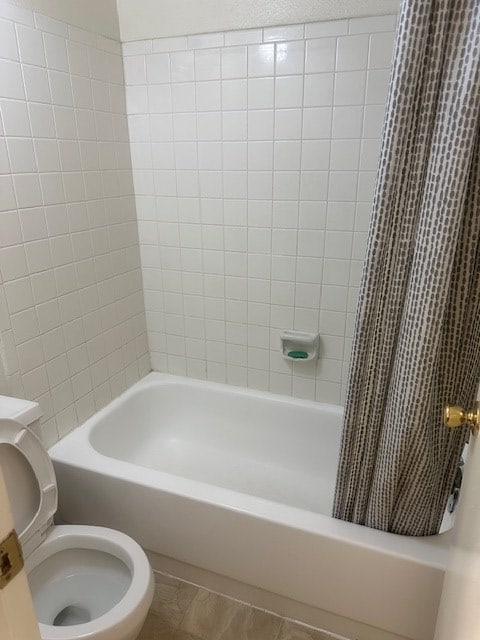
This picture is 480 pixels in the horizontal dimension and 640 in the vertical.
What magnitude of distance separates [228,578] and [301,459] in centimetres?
65

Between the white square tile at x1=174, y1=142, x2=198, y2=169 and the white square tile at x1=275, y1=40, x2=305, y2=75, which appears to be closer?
the white square tile at x1=275, y1=40, x2=305, y2=75

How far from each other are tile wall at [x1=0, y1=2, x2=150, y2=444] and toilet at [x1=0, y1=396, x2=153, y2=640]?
26 centimetres

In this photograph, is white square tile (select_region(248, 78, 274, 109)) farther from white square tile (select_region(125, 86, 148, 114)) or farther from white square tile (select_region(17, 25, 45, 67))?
white square tile (select_region(17, 25, 45, 67))

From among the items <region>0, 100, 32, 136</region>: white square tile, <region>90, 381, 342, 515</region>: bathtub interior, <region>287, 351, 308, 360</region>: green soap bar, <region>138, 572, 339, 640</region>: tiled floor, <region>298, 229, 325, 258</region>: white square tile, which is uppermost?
<region>0, 100, 32, 136</region>: white square tile

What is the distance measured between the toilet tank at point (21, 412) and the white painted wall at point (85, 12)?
4.03 feet

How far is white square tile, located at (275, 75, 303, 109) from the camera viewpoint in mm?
1579

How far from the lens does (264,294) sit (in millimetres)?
1901

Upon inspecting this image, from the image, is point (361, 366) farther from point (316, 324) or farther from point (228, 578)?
point (228, 578)

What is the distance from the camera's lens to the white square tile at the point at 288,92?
1579mm

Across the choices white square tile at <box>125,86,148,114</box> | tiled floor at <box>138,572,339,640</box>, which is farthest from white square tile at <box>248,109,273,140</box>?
tiled floor at <box>138,572,339,640</box>

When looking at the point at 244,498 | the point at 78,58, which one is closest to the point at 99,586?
the point at 244,498

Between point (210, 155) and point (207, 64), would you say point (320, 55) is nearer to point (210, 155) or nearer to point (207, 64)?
point (207, 64)

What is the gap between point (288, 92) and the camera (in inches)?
62.9

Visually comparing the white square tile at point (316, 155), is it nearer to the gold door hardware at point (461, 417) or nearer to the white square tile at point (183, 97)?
the white square tile at point (183, 97)
